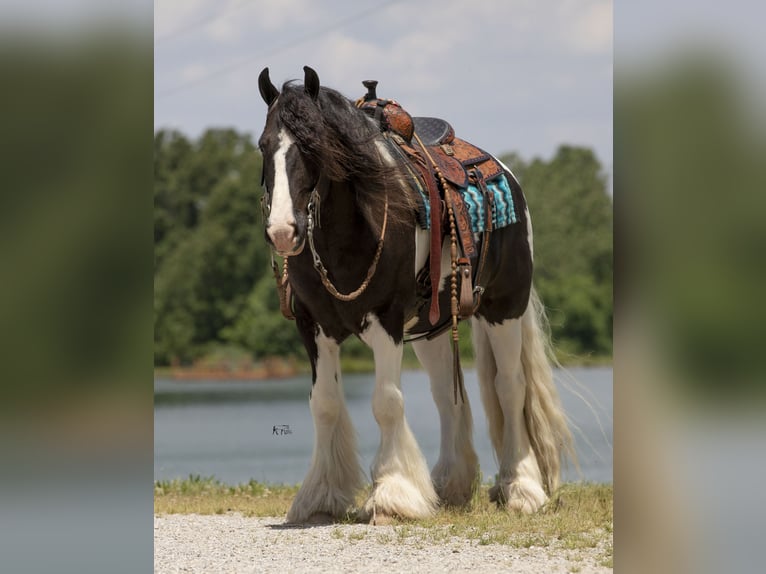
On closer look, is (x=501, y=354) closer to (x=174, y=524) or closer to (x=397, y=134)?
(x=397, y=134)

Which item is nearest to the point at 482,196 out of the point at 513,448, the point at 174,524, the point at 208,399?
the point at 513,448

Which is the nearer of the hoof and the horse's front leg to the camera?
the horse's front leg

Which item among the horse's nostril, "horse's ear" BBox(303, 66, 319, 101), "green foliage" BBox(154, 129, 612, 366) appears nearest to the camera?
the horse's nostril

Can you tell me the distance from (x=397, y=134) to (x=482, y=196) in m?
0.73

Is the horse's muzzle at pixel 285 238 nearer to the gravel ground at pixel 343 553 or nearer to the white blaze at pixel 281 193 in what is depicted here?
the white blaze at pixel 281 193

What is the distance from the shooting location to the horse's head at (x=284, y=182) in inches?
210

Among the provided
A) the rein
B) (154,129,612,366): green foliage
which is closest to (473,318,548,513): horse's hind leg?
the rein

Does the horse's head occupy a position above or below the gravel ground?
above

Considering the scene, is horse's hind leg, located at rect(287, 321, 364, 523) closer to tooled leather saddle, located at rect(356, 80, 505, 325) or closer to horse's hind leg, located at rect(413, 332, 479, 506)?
tooled leather saddle, located at rect(356, 80, 505, 325)

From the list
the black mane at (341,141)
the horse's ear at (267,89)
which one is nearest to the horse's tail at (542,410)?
the black mane at (341,141)

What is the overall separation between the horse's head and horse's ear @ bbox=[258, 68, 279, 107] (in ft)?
0.15

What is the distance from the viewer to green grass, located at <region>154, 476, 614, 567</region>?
564 centimetres
